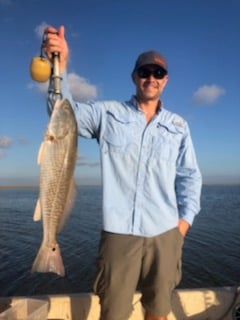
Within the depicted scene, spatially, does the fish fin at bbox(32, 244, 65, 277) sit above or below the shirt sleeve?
below

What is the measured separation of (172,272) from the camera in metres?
4.36

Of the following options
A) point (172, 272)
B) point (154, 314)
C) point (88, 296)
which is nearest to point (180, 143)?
point (172, 272)

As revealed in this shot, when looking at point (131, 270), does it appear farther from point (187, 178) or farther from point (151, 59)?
point (151, 59)

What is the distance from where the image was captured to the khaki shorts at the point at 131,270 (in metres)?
4.09

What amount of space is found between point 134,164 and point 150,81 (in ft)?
3.12

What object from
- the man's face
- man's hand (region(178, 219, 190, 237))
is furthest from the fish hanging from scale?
man's hand (region(178, 219, 190, 237))

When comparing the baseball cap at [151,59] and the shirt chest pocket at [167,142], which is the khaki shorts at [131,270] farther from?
the baseball cap at [151,59]

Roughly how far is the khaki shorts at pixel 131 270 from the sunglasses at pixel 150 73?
1758 mm

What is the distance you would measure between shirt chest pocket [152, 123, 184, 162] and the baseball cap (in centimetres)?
68

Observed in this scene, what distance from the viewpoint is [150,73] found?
425 cm

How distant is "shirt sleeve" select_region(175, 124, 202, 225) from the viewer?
181 inches

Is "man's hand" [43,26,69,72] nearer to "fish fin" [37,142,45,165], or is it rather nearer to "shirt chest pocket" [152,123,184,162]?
"fish fin" [37,142,45,165]

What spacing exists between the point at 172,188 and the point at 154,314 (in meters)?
1.47

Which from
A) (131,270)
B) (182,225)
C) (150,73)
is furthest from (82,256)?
(150,73)
